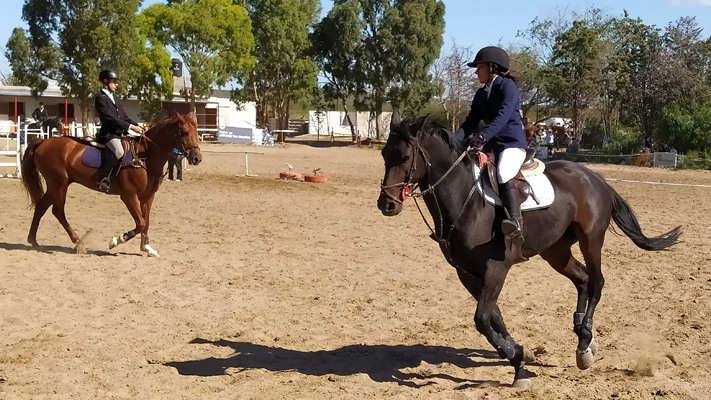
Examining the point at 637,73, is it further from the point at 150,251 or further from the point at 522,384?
the point at 522,384

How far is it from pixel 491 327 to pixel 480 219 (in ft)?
2.99

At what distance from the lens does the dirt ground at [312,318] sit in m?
5.83

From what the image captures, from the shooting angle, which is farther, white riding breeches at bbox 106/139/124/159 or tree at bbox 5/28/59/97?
tree at bbox 5/28/59/97

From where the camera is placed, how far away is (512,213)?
19.6 ft

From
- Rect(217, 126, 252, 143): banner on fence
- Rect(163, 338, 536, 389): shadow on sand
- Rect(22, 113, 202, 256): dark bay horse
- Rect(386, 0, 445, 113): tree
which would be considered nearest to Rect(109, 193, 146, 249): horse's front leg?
Rect(22, 113, 202, 256): dark bay horse

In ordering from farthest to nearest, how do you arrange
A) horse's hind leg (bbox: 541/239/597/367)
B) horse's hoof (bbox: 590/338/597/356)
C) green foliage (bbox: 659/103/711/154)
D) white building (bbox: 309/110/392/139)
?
white building (bbox: 309/110/392/139) < green foliage (bbox: 659/103/711/154) < horse's hind leg (bbox: 541/239/597/367) < horse's hoof (bbox: 590/338/597/356)

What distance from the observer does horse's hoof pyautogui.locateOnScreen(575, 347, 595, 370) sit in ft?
19.9

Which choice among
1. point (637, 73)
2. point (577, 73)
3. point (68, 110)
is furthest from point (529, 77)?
point (68, 110)

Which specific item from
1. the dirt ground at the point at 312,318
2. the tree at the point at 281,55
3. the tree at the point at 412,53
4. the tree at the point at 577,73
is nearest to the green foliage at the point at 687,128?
the tree at the point at 577,73

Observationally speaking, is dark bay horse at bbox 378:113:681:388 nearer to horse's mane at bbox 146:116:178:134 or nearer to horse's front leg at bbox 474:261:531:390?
horse's front leg at bbox 474:261:531:390

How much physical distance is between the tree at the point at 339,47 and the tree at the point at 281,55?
3.53 feet

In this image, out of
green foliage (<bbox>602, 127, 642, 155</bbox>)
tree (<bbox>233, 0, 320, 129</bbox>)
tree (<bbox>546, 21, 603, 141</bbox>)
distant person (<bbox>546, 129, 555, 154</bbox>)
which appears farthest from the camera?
tree (<bbox>233, 0, 320, 129</bbox>)

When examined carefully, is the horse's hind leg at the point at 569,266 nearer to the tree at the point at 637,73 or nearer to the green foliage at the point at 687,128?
the green foliage at the point at 687,128

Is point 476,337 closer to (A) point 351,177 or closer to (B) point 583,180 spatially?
(B) point 583,180
